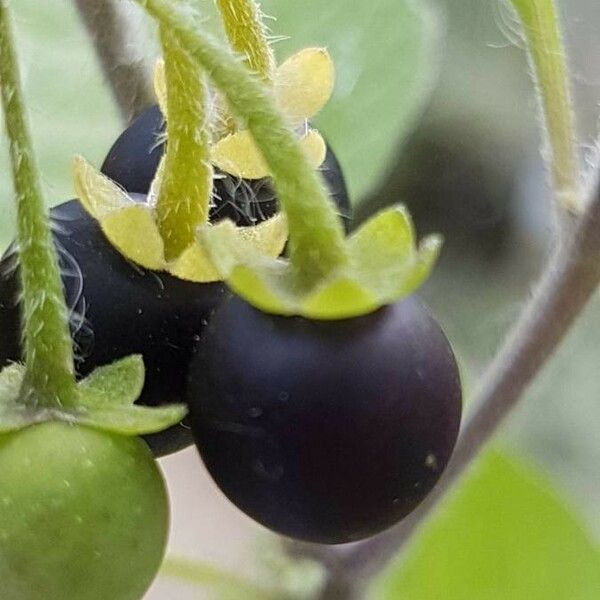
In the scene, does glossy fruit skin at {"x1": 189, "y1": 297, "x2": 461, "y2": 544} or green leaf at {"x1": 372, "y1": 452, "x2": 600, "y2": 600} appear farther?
green leaf at {"x1": 372, "y1": 452, "x2": 600, "y2": 600}

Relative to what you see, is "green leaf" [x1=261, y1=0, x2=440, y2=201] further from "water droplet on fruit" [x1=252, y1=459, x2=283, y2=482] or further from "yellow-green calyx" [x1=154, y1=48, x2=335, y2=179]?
"water droplet on fruit" [x1=252, y1=459, x2=283, y2=482]

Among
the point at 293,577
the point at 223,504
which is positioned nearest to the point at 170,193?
the point at 293,577

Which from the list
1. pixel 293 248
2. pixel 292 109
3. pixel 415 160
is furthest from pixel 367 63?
pixel 293 248

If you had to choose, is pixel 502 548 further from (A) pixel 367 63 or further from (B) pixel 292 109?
(B) pixel 292 109

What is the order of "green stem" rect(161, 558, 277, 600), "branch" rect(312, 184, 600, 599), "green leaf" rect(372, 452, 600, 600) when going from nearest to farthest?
"branch" rect(312, 184, 600, 599) → "green stem" rect(161, 558, 277, 600) → "green leaf" rect(372, 452, 600, 600)

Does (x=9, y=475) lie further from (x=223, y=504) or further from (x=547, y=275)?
(x=223, y=504)

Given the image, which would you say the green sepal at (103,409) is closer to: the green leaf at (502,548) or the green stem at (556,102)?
Answer: the green stem at (556,102)

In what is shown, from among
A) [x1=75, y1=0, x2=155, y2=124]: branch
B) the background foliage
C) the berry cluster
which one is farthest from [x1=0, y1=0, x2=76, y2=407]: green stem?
the background foliage

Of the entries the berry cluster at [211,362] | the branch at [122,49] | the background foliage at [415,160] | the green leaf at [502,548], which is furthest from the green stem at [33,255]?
the green leaf at [502,548]
